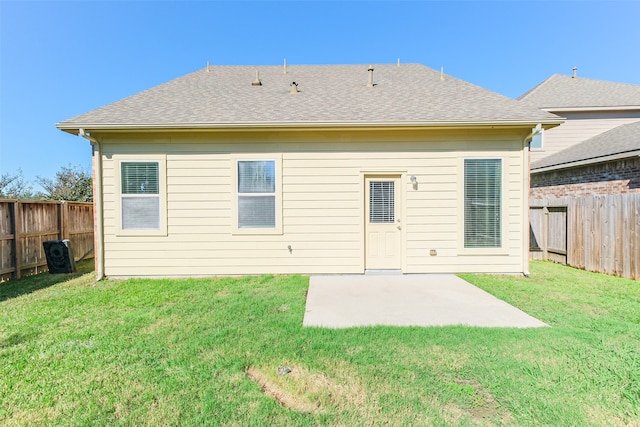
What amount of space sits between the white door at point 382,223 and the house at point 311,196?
0.07 ft

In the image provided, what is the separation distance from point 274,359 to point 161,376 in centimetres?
96

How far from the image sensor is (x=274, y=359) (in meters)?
2.73

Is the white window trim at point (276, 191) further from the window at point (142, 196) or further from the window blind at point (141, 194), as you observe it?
the window blind at point (141, 194)

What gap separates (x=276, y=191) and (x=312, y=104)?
221 cm

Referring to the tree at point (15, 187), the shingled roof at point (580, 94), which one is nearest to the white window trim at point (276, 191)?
the shingled roof at point (580, 94)

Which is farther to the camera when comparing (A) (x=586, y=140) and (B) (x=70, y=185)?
(B) (x=70, y=185)

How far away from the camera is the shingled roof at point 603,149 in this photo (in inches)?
294

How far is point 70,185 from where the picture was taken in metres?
15.1

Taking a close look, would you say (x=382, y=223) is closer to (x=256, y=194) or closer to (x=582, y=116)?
(x=256, y=194)

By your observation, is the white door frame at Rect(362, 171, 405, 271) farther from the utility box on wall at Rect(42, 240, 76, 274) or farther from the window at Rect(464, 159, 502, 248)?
the utility box on wall at Rect(42, 240, 76, 274)

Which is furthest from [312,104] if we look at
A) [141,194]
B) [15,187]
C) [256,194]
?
[15,187]

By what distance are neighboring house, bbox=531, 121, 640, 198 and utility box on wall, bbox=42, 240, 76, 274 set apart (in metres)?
13.6

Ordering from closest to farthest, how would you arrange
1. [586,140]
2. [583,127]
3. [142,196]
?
[142,196] → [586,140] → [583,127]

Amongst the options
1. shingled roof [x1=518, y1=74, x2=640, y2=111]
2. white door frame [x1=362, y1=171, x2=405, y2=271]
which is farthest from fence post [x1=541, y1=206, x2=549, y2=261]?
shingled roof [x1=518, y1=74, x2=640, y2=111]
